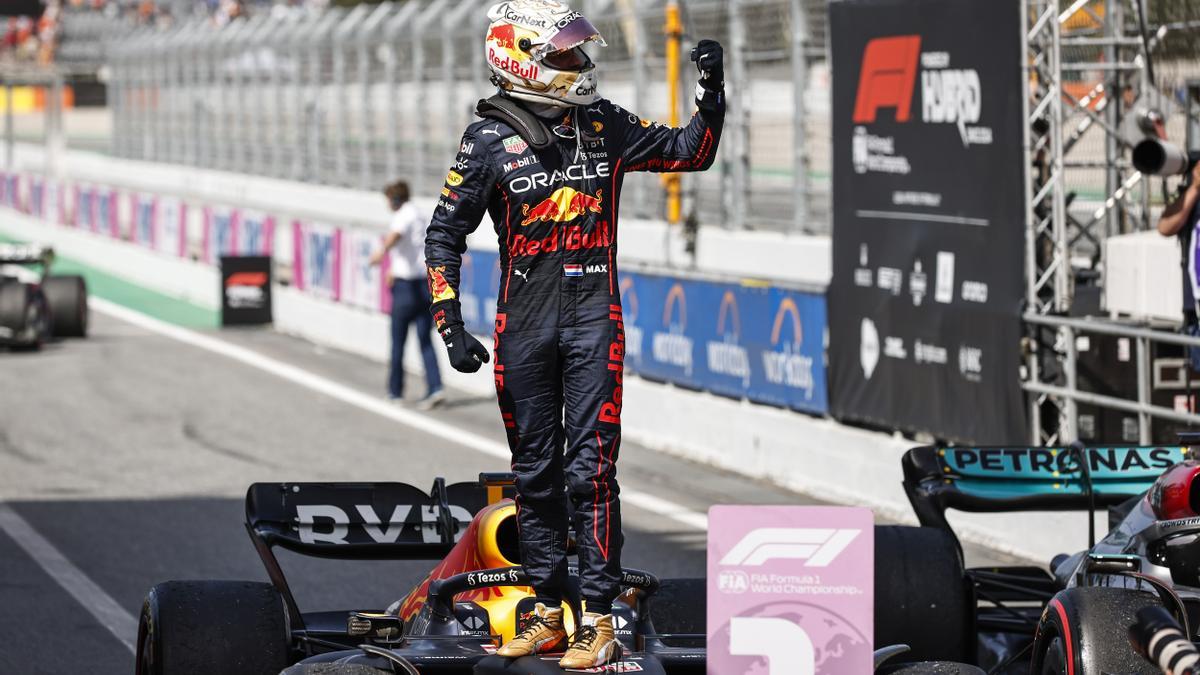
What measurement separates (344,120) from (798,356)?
649 inches

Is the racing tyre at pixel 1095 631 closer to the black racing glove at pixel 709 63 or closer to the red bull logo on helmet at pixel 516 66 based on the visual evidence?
the black racing glove at pixel 709 63

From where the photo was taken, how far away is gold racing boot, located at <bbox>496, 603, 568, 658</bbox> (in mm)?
5551

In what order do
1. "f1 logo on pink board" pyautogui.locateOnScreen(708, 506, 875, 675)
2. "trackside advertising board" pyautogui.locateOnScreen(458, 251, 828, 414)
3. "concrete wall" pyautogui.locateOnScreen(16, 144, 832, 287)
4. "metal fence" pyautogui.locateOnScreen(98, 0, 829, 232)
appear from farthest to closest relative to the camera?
"metal fence" pyautogui.locateOnScreen(98, 0, 829, 232) → "concrete wall" pyautogui.locateOnScreen(16, 144, 832, 287) → "trackside advertising board" pyautogui.locateOnScreen(458, 251, 828, 414) → "f1 logo on pink board" pyautogui.locateOnScreen(708, 506, 875, 675)

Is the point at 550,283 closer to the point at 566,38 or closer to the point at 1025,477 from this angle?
the point at 566,38

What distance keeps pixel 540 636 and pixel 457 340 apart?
85cm

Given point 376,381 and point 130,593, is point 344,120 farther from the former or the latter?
point 130,593

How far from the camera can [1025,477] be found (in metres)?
7.70

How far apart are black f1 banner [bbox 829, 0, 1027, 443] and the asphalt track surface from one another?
100 cm

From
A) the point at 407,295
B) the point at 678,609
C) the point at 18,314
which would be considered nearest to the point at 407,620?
the point at 678,609

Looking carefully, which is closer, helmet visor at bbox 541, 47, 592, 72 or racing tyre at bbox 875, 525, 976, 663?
helmet visor at bbox 541, 47, 592, 72

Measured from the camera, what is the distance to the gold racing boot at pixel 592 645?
5430 millimetres

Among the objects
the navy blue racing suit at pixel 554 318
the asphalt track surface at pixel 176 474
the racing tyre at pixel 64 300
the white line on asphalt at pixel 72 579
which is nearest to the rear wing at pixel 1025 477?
the navy blue racing suit at pixel 554 318

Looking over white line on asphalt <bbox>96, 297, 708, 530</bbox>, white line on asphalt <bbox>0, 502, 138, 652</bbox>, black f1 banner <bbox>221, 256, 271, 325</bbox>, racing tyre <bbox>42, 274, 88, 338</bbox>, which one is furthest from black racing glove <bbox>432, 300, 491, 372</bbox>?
black f1 banner <bbox>221, 256, 271, 325</bbox>

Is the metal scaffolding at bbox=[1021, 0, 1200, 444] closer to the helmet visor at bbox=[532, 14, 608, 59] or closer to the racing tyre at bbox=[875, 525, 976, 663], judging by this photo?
the racing tyre at bbox=[875, 525, 976, 663]
